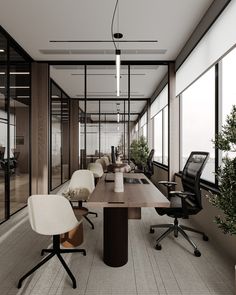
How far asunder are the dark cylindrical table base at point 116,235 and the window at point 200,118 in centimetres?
151

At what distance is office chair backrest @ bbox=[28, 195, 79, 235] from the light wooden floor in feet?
1.91

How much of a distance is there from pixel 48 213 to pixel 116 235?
0.83 meters

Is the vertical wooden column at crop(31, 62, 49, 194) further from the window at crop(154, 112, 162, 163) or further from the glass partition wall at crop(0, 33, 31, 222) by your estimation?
the window at crop(154, 112, 162, 163)

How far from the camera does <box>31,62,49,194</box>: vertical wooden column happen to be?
5602 mm

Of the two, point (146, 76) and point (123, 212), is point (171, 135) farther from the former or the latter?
point (123, 212)

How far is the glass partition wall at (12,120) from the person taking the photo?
4.33 meters

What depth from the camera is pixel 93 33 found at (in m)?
4.27

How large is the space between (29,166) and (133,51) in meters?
3.59

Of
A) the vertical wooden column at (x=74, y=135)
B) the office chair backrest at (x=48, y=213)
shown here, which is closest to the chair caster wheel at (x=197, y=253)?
the office chair backrest at (x=48, y=213)

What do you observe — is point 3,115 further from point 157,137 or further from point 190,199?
point 157,137

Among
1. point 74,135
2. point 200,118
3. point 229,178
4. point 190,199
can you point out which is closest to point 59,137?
point 74,135

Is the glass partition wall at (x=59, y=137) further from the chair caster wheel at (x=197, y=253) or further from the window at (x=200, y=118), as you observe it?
the chair caster wheel at (x=197, y=253)

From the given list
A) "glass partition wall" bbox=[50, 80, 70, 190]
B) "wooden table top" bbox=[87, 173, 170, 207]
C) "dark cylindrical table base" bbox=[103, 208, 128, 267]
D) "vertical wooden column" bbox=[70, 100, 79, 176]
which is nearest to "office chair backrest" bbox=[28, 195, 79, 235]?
"wooden table top" bbox=[87, 173, 170, 207]

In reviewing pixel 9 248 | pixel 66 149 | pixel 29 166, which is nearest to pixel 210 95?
pixel 9 248
